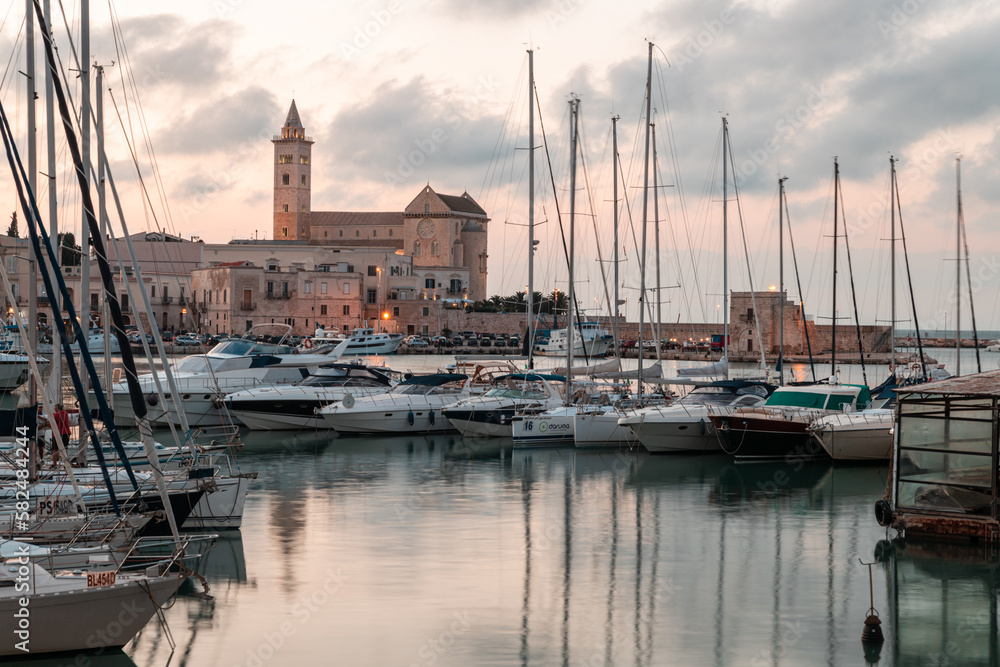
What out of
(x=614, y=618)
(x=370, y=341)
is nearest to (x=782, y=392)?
(x=614, y=618)

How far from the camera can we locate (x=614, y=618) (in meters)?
11.5

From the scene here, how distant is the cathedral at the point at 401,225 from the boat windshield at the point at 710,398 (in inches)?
3200

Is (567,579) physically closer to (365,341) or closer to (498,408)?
(498,408)

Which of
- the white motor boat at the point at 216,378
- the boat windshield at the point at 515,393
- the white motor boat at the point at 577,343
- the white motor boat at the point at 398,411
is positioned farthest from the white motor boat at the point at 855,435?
the white motor boat at the point at 577,343

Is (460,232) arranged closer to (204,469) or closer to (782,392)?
(782,392)

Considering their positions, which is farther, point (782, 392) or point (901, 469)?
point (782, 392)

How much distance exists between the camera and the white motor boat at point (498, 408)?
89.8 ft

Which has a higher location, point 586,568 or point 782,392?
point 782,392

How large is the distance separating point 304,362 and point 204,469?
21283mm

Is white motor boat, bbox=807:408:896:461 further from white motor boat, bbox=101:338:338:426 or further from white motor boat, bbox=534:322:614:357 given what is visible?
white motor boat, bbox=534:322:614:357

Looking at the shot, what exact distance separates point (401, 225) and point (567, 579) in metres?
106

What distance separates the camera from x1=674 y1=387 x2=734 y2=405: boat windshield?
25891 mm

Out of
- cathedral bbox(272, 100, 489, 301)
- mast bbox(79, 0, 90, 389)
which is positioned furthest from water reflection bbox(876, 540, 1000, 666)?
cathedral bbox(272, 100, 489, 301)

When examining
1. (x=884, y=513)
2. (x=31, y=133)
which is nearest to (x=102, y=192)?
(x=31, y=133)
